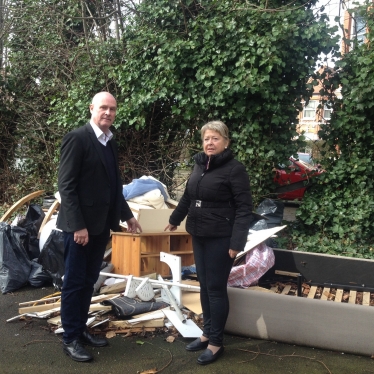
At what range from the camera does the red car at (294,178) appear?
6.22m

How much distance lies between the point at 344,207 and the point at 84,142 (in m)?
4.03

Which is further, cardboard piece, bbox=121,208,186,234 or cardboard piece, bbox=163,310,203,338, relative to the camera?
cardboard piece, bbox=121,208,186,234

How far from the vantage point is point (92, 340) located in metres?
3.54

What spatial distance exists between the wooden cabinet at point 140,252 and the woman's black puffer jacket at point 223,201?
1722 millimetres

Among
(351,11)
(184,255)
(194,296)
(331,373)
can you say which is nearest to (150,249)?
(184,255)

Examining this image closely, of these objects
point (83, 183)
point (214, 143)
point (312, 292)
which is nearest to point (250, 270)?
point (312, 292)

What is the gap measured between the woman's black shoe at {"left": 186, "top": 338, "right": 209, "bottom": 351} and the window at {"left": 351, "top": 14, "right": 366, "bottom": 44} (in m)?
4.55

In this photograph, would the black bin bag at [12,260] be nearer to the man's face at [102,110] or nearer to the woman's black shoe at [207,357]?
the man's face at [102,110]

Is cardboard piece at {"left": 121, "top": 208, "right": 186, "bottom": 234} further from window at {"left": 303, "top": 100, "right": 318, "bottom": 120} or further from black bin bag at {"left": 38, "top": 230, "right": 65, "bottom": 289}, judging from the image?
window at {"left": 303, "top": 100, "right": 318, "bottom": 120}

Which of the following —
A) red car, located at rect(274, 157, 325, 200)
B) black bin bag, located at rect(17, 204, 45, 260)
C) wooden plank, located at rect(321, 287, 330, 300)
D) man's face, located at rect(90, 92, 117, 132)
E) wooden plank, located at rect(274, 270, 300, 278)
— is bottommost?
wooden plank, located at rect(321, 287, 330, 300)

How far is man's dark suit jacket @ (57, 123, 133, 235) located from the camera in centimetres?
316

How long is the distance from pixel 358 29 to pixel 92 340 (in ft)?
17.2

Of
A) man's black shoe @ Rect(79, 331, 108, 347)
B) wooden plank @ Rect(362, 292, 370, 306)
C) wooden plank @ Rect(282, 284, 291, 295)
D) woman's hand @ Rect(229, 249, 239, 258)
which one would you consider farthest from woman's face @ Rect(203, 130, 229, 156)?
wooden plank @ Rect(362, 292, 370, 306)

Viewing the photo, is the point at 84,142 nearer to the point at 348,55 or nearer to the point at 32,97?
the point at 348,55
